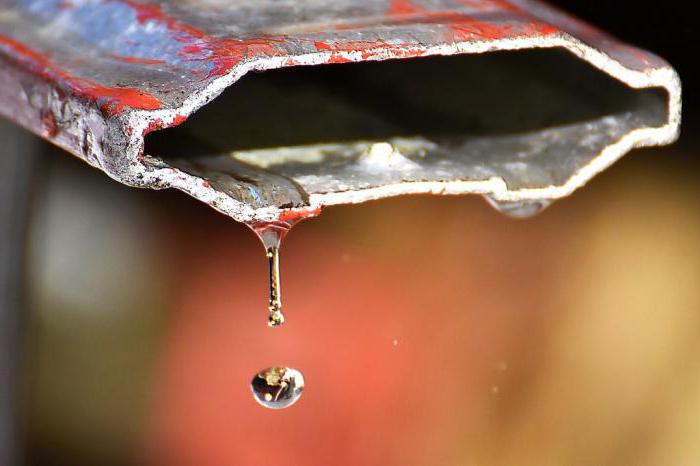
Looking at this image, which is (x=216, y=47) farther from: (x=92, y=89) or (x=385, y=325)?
(x=385, y=325)

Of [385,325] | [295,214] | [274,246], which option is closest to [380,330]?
[385,325]

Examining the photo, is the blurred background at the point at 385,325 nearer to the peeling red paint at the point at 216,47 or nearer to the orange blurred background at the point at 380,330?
the orange blurred background at the point at 380,330

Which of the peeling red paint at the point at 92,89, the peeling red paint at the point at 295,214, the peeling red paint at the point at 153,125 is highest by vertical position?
the peeling red paint at the point at 92,89

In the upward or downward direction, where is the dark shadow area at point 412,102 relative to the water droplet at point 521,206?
upward

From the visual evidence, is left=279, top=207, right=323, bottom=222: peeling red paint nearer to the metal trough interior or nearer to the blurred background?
the metal trough interior

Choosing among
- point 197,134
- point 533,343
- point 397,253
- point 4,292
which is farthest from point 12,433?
point 197,134

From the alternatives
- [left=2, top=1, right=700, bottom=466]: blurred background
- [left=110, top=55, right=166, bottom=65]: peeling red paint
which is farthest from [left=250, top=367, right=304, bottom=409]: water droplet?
[left=2, top=1, right=700, bottom=466]: blurred background

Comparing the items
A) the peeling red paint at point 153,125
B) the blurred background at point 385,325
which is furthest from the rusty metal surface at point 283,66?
the blurred background at point 385,325
